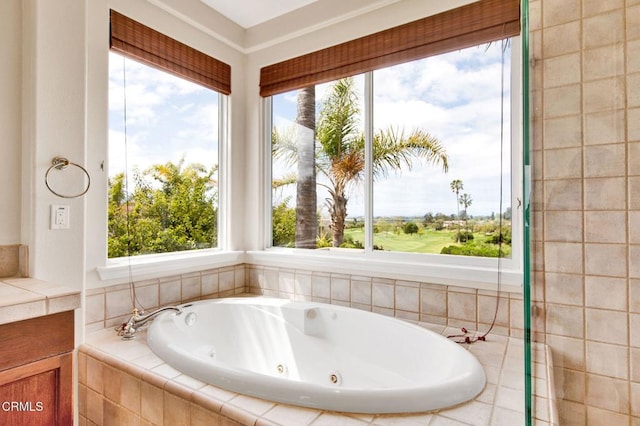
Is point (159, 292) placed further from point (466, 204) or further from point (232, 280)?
point (466, 204)

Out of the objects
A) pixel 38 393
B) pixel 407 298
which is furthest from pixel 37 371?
pixel 407 298

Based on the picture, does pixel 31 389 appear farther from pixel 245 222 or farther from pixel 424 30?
pixel 424 30

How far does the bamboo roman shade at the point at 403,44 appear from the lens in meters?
1.74

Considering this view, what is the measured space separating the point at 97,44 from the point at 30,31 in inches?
13.7

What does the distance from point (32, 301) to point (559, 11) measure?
2305 mm

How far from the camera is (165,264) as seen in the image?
6.91 feet

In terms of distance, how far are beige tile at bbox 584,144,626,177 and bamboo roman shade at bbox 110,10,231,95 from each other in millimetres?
2200

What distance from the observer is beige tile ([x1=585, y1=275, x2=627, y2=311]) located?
4.61 ft

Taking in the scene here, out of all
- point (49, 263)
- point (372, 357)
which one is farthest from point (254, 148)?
point (372, 357)

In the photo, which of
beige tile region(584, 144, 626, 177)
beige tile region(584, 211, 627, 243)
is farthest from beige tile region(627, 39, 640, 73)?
beige tile region(584, 211, 627, 243)

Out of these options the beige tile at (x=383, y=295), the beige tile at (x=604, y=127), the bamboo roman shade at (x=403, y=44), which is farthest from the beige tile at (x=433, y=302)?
the bamboo roman shade at (x=403, y=44)

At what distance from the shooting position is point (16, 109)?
1.52 metres

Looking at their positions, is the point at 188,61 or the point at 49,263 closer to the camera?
the point at 49,263

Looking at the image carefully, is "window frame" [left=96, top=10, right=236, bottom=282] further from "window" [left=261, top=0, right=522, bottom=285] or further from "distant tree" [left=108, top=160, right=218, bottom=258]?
"window" [left=261, top=0, right=522, bottom=285]
